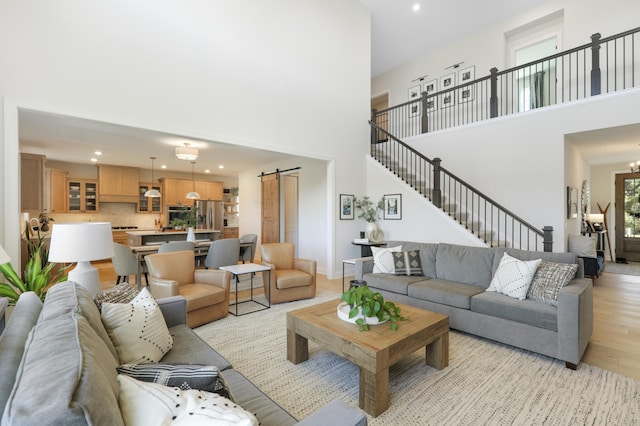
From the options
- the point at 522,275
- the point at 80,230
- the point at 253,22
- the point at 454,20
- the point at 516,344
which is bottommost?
the point at 516,344

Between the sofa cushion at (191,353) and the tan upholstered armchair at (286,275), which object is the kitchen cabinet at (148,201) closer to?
the tan upholstered armchair at (286,275)

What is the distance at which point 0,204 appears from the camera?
10.6 ft

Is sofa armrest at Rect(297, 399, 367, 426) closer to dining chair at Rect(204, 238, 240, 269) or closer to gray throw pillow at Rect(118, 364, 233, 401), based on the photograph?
gray throw pillow at Rect(118, 364, 233, 401)

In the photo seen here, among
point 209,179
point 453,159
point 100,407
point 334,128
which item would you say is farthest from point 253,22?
point 209,179

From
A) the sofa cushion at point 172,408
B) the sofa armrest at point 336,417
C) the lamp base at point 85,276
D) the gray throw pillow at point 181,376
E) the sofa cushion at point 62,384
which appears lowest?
the sofa armrest at point 336,417

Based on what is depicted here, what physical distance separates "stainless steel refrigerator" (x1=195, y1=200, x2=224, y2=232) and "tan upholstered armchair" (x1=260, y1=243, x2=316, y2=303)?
19.0ft

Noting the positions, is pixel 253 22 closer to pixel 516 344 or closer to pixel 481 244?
pixel 481 244

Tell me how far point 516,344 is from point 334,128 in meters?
4.73

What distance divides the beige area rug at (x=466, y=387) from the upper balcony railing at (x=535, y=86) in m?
4.70

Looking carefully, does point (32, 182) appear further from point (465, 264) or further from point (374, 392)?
point (465, 264)

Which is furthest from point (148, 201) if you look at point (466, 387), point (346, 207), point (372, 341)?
point (466, 387)

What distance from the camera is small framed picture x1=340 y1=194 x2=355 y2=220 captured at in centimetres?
634

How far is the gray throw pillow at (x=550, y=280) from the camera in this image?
2799 mm

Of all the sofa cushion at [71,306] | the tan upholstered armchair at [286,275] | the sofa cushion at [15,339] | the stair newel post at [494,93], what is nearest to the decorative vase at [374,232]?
the tan upholstered armchair at [286,275]
